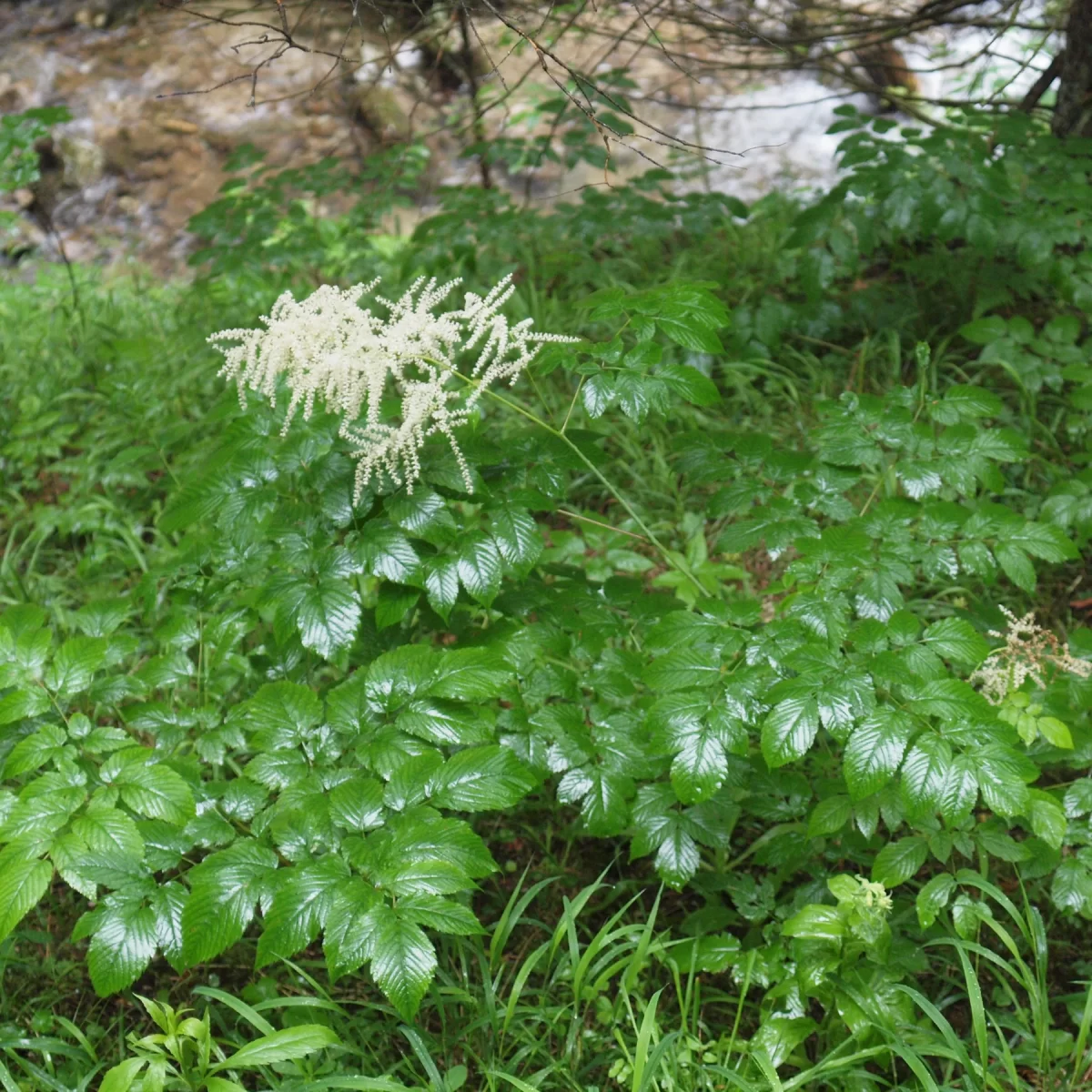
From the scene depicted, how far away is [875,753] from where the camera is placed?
164 cm

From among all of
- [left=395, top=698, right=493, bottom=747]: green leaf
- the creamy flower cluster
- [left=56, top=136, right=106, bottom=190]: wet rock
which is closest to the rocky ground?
[left=56, top=136, right=106, bottom=190]: wet rock

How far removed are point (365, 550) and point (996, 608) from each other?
156 cm

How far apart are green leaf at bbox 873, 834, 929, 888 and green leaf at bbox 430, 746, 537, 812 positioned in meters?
0.70

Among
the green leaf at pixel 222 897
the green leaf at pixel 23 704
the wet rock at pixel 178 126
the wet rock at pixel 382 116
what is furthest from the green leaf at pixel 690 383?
the wet rock at pixel 178 126

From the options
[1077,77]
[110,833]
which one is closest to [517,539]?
[110,833]

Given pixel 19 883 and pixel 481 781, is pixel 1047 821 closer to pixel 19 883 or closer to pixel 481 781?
pixel 481 781

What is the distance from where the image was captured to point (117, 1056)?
2.11m

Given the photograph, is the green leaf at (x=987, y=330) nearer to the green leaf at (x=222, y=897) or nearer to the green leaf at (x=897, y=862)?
the green leaf at (x=897, y=862)

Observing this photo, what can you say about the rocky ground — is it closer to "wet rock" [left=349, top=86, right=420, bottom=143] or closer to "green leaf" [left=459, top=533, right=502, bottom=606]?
"wet rock" [left=349, top=86, right=420, bottom=143]

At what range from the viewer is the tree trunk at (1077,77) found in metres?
3.58

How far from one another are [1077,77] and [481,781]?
3.48 m

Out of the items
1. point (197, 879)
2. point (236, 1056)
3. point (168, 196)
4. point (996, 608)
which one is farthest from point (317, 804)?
point (168, 196)

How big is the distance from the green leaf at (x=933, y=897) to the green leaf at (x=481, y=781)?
76cm

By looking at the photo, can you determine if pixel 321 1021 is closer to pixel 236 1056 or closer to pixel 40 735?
pixel 236 1056
